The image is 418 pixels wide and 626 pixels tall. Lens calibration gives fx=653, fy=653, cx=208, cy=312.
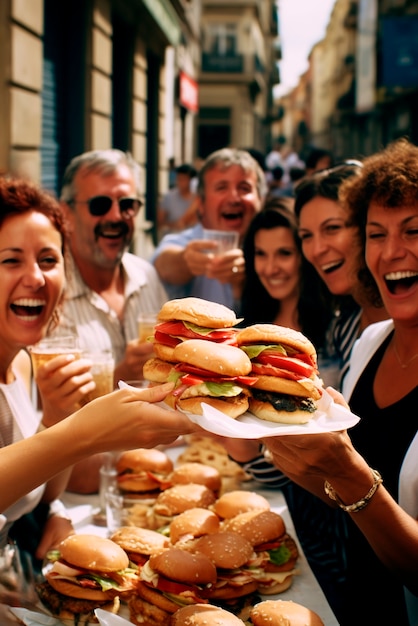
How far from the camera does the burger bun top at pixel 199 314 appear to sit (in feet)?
7.31

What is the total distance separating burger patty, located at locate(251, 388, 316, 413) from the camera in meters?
2.04

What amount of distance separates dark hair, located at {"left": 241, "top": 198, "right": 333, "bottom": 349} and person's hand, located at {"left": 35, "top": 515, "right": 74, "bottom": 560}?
1733 millimetres

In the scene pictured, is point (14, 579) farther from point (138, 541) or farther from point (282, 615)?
point (282, 615)

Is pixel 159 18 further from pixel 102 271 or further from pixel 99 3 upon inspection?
pixel 102 271

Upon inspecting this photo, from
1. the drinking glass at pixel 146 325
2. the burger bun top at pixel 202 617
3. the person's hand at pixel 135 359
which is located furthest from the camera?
the drinking glass at pixel 146 325

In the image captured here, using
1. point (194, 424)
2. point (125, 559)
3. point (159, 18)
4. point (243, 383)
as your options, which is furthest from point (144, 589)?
point (159, 18)

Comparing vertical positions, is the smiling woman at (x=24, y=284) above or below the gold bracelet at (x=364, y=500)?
above

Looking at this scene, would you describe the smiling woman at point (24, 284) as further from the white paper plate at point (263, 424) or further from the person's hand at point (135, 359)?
the white paper plate at point (263, 424)

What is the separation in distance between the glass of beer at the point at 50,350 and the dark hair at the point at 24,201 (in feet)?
1.53

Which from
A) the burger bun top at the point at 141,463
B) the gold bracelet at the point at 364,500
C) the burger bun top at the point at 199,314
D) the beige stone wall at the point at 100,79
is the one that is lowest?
the burger bun top at the point at 141,463

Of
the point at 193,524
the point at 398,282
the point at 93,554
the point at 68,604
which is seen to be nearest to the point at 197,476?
the point at 193,524

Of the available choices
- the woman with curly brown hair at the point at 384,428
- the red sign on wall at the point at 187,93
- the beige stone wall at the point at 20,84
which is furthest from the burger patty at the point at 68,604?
the red sign on wall at the point at 187,93

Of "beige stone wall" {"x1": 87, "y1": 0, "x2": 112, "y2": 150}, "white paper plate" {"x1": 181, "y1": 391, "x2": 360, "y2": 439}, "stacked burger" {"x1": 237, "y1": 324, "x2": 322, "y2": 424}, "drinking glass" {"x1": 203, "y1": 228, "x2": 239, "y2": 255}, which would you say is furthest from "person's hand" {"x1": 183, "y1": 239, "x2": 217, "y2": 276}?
"beige stone wall" {"x1": 87, "y1": 0, "x2": 112, "y2": 150}

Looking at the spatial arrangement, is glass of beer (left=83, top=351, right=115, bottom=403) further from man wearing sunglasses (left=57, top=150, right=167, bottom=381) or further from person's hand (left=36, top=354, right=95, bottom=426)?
man wearing sunglasses (left=57, top=150, right=167, bottom=381)
